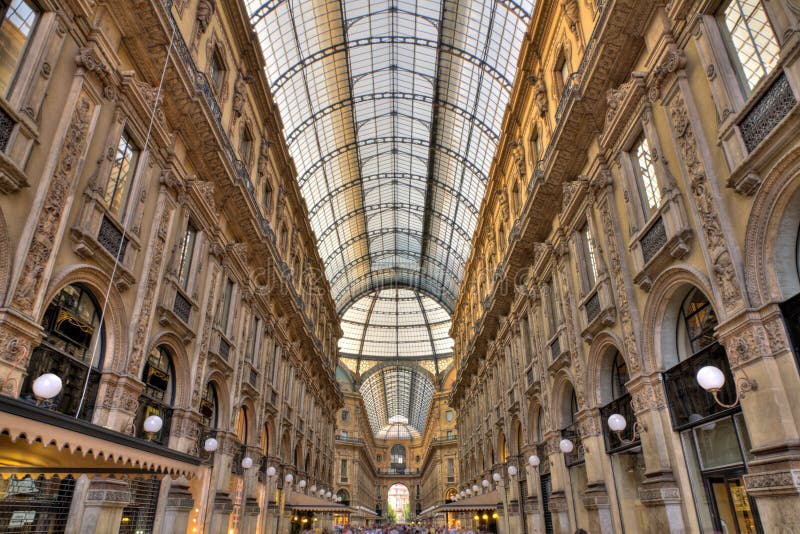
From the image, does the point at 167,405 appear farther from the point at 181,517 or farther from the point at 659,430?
the point at 659,430

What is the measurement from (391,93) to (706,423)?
28669 millimetres

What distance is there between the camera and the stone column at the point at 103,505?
31.0ft

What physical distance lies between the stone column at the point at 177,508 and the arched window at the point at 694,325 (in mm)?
12084

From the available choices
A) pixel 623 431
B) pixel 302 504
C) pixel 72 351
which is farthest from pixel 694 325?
pixel 302 504

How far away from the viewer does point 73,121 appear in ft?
29.8

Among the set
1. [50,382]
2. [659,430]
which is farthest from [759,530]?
[50,382]

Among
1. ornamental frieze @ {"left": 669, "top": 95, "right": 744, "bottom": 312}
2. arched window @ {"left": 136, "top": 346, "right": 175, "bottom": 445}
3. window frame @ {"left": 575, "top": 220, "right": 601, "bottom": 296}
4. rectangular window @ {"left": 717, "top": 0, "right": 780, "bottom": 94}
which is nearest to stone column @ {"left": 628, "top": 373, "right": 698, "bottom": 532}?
ornamental frieze @ {"left": 669, "top": 95, "right": 744, "bottom": 312}

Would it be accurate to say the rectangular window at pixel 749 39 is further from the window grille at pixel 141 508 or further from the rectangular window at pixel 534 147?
the window grille at pixel 141 508

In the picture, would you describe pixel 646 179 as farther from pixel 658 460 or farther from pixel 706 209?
pixel 658 460

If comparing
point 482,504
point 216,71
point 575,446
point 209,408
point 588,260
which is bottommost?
point 482,504

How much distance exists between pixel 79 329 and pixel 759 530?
11.9 metres

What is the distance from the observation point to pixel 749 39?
8141 millimetres

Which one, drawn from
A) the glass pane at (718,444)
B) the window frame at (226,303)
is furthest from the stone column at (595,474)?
the window frame at (226,303)

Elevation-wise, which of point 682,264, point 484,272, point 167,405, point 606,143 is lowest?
point 167,405
